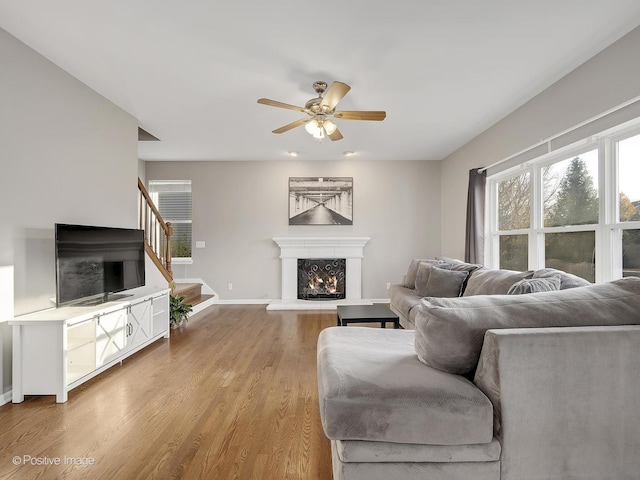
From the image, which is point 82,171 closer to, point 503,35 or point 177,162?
point 177,162

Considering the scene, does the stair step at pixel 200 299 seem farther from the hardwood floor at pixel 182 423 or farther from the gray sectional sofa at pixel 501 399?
the gray sectional sofa at pixel 501 399

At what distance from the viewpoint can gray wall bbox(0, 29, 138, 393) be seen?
2.43 metres

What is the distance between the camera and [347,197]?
620 centimetres

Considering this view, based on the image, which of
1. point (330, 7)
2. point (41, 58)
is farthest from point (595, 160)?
point (41, 58)

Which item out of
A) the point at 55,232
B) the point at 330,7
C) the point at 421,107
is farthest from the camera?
the point at 421,107

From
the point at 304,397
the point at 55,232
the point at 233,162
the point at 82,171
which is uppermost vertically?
the point at 233,162

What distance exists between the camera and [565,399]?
127 cm

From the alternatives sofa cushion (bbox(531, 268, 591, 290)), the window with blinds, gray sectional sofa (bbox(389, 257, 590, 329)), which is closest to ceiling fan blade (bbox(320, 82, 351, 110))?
gray sectional sofa (bbox(389, 257, 590, 329))

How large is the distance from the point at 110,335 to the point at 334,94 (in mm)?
2811

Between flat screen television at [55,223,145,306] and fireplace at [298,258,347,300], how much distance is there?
299 centimetres

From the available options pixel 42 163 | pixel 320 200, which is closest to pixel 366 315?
pixel 42 163

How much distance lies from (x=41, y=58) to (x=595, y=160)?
4.73 meters

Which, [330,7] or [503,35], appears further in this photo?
[503,35]

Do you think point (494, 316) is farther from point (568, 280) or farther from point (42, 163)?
point (42, 163)
